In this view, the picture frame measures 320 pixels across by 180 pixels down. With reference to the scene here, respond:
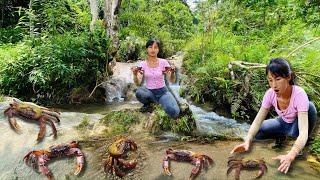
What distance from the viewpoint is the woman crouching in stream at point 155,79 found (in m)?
5.21

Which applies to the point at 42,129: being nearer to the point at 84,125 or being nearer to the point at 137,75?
the point at 84,125

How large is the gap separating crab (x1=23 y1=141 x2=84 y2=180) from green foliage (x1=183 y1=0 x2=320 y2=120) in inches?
142

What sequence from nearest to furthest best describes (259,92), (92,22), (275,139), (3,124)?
(275,139)
(3,124)
(259,92)
(92,22)

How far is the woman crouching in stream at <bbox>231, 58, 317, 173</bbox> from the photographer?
3303 millimetres

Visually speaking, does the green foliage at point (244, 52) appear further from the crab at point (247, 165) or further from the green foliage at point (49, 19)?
the green foliage at point (49, 19)

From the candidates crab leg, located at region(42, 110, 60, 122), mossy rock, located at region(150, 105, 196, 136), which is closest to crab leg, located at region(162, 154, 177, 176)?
mossy rock, located at region(150, 105, 196, 136)

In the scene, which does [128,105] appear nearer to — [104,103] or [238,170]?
[104,103]

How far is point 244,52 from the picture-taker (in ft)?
29.4

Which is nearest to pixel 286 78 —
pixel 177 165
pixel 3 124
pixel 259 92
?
pixel 177 165

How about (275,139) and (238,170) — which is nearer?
(238,170)

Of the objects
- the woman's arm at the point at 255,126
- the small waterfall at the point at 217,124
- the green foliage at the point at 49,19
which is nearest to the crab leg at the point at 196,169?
the woman's arm at the point at 255,126

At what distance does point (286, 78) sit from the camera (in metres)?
3.43

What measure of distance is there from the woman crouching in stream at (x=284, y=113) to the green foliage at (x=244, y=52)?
184 cm

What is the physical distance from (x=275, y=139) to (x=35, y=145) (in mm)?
2859
